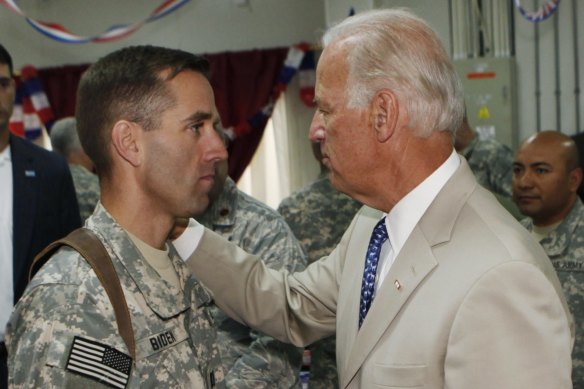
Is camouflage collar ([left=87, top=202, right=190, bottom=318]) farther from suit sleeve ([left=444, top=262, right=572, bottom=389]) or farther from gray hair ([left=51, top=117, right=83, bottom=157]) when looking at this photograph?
gray hair ([left=51, top=117, right=83, bottom=157])

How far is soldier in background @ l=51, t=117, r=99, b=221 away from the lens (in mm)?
4191

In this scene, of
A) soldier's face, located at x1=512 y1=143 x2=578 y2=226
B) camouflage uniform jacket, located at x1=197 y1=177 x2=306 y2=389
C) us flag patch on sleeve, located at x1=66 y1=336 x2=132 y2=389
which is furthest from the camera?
soldier's face, located at x1=512 y1=143 x2=578 y2=226

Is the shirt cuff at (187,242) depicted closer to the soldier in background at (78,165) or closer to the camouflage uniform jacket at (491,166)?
the soldier in background at (78,165)

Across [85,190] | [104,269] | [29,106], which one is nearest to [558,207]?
[85,190]

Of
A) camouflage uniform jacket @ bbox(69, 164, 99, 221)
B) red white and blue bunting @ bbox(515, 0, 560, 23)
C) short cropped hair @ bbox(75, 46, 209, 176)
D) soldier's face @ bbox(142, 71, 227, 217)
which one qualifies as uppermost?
red white and blue bunting @ bbox(515, 0, 560, 23)

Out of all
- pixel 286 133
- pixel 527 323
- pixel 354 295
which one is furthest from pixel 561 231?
pixel 286 133

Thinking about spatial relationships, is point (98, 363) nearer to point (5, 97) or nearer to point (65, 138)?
point (5, 97)

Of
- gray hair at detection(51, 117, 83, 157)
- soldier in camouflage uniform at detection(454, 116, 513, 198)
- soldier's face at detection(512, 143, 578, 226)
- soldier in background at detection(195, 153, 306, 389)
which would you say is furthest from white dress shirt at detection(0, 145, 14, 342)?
soldier in camouflage uniform at detection(454, 116, 513, 198)

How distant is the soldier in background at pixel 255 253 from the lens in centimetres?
236

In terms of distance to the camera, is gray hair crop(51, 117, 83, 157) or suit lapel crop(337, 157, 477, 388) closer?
suit lapel crop(337, 157, 477, 388)

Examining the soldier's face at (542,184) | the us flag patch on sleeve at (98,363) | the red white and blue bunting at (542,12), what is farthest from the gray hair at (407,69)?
the red white and blue bunting at (542,12)

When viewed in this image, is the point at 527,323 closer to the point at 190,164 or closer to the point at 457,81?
the point at 457,81

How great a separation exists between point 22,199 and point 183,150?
140 centimetres

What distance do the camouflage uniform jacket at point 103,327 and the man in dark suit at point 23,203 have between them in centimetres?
129
